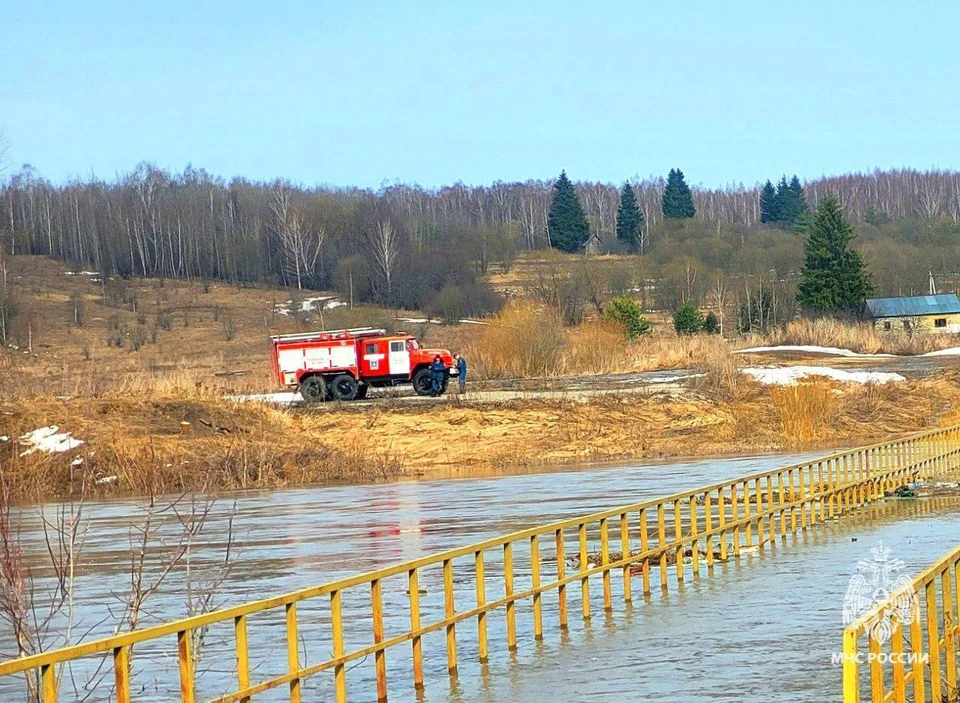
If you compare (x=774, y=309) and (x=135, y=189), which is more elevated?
(x=135, y=189)

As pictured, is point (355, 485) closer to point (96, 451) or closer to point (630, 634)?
point (96, 451)

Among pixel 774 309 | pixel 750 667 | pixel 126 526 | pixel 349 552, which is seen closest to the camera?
pixel 750 667

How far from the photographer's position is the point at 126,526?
29141 mm

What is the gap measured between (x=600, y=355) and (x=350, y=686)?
183ft

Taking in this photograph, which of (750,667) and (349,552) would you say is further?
(349,552)

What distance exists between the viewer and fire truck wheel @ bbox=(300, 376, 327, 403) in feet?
177

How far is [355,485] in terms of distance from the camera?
39.0m

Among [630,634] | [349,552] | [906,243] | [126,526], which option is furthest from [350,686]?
[906,243]

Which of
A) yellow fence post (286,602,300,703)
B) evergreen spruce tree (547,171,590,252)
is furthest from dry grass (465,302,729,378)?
evergreen spruce tree (547,171,590,252)

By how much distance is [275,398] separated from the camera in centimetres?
5397

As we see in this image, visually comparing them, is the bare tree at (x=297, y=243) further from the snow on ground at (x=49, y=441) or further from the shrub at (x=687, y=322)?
the snow on ground at (x=49, y=441)

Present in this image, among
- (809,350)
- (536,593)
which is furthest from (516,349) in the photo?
(536,593)

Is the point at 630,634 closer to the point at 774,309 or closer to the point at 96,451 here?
the point at 96,451

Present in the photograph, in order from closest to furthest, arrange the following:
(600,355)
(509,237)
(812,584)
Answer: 1. (812,584)
2. (600,355)
3. (509,237)
